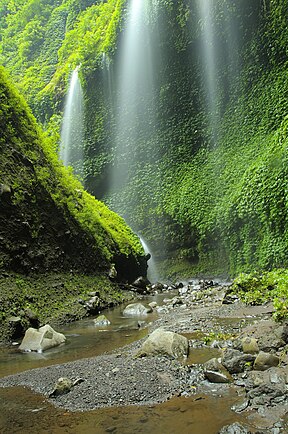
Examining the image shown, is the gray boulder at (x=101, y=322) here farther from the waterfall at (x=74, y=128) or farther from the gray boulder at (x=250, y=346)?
the waterfall at (x=74, y=128)

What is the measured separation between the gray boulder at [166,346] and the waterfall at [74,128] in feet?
68.8

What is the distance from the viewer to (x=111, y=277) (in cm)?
1045

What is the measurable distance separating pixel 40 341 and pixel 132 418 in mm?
2796

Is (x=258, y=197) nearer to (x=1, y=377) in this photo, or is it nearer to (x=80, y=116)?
(x=1, y=377)

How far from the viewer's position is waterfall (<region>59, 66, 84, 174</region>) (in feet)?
80.6

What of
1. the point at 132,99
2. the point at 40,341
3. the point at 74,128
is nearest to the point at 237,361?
the point at 40,341

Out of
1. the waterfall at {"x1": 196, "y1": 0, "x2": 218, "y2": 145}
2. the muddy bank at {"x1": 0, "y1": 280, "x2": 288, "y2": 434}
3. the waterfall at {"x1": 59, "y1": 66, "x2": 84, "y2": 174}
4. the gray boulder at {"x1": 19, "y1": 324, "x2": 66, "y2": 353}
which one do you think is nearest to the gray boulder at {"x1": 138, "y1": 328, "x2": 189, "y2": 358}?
the muddy bank at {"x1": 0, "y1": 280, "x2": 288, "y2": 434}

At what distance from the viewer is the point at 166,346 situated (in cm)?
391

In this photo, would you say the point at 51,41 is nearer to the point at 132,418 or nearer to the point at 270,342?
the point at 270,342

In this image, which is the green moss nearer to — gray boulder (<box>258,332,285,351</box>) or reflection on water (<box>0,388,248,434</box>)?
reflection on water (<box>0,388,248,434</box>)

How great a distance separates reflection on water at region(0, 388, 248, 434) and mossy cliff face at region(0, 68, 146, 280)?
452 centimetres

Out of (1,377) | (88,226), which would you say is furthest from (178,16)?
(1,377)

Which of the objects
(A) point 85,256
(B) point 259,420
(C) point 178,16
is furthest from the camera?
(C) point 178,16

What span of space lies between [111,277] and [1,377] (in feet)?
21.8
